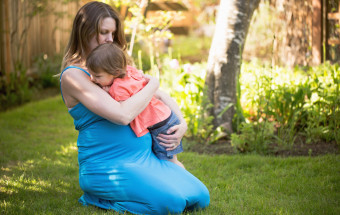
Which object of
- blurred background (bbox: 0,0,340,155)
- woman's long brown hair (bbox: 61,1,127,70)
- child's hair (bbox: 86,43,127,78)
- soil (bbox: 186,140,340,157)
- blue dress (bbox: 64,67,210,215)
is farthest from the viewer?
blurred background (bbox: 0,0,340,155)

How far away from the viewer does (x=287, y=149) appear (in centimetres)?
387

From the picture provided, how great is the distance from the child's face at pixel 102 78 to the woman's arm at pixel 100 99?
1.4 inches

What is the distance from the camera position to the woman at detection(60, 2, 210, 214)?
238cm

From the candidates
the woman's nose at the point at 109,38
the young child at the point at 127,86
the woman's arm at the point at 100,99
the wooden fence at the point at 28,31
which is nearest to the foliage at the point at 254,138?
the young child at the point at 127,86

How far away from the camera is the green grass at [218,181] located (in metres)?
2.64

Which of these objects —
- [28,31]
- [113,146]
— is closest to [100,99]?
[113,146]

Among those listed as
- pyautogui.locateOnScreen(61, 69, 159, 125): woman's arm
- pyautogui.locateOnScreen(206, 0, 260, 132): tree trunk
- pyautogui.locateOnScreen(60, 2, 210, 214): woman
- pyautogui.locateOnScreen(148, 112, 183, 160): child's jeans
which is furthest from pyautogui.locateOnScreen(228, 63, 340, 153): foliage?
pyautogui.locateOnScreen(61, 69, 159, 125): woman's arm

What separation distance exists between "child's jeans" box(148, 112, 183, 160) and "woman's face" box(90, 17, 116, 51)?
0.64 m

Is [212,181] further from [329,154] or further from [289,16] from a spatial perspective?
[289,16]

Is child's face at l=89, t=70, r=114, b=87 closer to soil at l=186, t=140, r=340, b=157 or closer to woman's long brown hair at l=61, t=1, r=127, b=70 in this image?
woman's long brown hair at l=61, t=1, r=127, b=70

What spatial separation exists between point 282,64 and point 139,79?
427 cm

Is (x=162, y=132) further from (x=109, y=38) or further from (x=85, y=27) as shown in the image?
(x=85, y=27)

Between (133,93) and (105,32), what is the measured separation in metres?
0.47

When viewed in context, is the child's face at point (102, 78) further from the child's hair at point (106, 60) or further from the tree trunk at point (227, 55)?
the tree trunk at point (227, 55)
